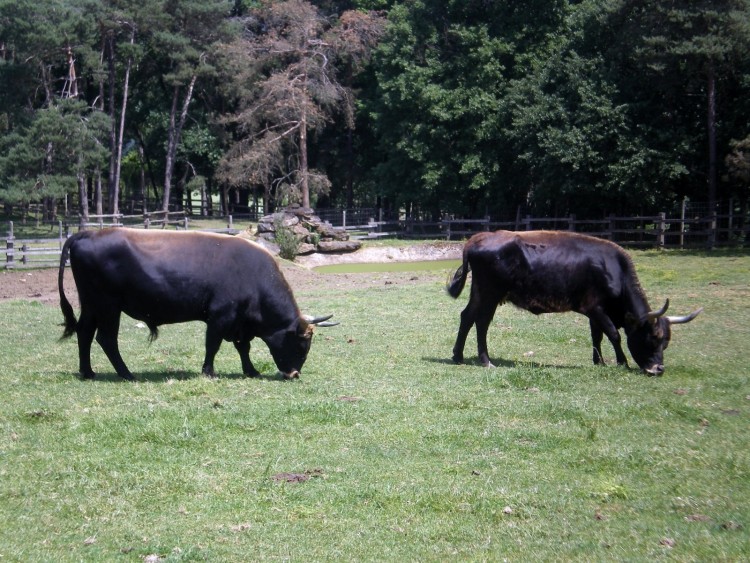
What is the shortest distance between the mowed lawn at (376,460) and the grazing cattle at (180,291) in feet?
1.71

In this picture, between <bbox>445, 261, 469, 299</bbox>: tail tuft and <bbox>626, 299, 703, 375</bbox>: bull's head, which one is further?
<bbox>445, 261, 469, 299</bbox>: tail tuft

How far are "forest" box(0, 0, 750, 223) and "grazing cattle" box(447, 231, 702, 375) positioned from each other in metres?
22.0

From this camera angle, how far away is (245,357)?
12.1m

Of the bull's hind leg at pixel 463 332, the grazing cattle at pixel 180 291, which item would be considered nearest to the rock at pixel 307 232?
the bull's hind leg at pixel 463 332

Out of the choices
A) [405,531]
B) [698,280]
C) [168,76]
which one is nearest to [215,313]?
[405,531]

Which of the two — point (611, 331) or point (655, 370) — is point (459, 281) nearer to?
point (611, 331)

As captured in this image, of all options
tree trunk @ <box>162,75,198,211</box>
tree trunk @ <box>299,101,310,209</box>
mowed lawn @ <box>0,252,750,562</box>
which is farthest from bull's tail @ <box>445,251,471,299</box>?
tree trunk @ <box>162,75,198,211</box>

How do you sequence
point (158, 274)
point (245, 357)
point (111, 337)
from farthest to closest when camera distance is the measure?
point (245, 357) → point (111, 337) → point (158, 274)

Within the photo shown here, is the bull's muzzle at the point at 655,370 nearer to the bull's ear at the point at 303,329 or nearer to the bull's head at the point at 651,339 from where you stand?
the bull's head at the point at 651,339

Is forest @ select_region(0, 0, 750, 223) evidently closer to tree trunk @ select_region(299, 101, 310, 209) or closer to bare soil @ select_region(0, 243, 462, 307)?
tree trunk @ select_region(299, 101, 310, 209)

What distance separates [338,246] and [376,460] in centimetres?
2762

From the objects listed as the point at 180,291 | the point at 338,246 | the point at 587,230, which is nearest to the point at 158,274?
the point at 180,291

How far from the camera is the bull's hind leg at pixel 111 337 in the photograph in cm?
1168

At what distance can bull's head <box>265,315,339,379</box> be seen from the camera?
1194 centimetres
